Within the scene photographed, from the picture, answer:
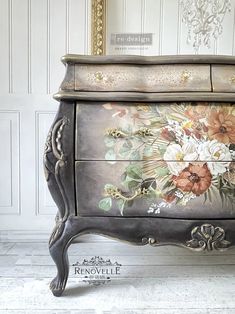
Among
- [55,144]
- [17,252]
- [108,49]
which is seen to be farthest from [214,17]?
[17,252]

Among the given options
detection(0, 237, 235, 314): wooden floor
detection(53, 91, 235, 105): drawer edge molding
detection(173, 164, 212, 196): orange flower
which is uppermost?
detection(53, 91, 235, 105): drawer edge molding

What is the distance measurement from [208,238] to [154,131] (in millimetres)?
445

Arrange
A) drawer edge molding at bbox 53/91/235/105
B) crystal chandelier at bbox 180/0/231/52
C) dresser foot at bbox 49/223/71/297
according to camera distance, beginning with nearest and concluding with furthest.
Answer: drawer edge molding at bbox 53/91/235/105 → dresser foot at bbox 49/223/71/297 → crystal chandelier at bbox 180/0/231/52

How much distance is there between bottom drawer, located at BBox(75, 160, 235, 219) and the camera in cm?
123

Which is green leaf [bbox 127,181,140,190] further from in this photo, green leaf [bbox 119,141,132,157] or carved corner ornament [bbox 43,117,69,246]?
carved corner ornament [bbox 43,117,69,246]

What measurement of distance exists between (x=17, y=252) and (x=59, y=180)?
0.78 meters

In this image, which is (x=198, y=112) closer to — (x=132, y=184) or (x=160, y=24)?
(x=132, y=184)

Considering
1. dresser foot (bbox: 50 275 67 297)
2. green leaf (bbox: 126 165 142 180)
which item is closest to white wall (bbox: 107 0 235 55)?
Result: green leaf (bbox: 126 165 142 180)

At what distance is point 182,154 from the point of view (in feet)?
4.04

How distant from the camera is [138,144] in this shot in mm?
1247

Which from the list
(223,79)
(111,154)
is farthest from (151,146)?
(223,79)

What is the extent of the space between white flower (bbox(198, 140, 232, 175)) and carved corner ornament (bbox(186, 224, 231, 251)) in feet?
0.69

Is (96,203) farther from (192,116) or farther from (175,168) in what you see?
(192,116)

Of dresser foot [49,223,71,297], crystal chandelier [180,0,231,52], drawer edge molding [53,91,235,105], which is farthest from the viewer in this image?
crystal chandelier [180,0,231,52]
